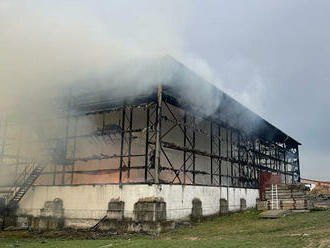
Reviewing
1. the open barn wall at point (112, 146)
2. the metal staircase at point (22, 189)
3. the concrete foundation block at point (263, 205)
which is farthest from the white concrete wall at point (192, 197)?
the metal staircase at point (22, 189)

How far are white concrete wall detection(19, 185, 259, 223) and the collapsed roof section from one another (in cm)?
466

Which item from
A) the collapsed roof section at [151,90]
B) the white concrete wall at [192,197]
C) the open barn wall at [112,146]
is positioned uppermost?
the collapsed roof section at [151,90]

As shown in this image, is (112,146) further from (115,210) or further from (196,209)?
(196,209)

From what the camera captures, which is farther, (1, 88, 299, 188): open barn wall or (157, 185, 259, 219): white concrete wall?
(1, 88, 299, 188): open barn wall

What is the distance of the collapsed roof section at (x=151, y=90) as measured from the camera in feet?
56.7

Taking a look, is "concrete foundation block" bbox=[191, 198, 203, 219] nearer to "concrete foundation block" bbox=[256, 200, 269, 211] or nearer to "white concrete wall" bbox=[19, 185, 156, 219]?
"white concrete wall" bbox=[19, 185, 156, 219]

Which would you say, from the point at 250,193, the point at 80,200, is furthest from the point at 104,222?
the point at 250,193

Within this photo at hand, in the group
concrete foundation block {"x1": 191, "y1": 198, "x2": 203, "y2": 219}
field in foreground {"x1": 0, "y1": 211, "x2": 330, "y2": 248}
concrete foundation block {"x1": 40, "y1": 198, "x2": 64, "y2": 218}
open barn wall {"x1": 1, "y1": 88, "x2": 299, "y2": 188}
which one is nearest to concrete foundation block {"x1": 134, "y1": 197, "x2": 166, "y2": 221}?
field in foreground {"x1": 0, "y1": 211, "x2": 330, "y2": 248}

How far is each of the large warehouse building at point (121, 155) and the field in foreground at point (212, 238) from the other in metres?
1.46

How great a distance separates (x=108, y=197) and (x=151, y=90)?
5838 mm

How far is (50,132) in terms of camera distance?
68.7 ft

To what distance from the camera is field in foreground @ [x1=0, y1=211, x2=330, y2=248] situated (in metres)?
10.1

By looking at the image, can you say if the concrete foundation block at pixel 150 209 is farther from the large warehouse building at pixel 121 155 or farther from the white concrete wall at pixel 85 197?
the white concrete wall at pixel 85 197

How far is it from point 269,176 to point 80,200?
1781cm
